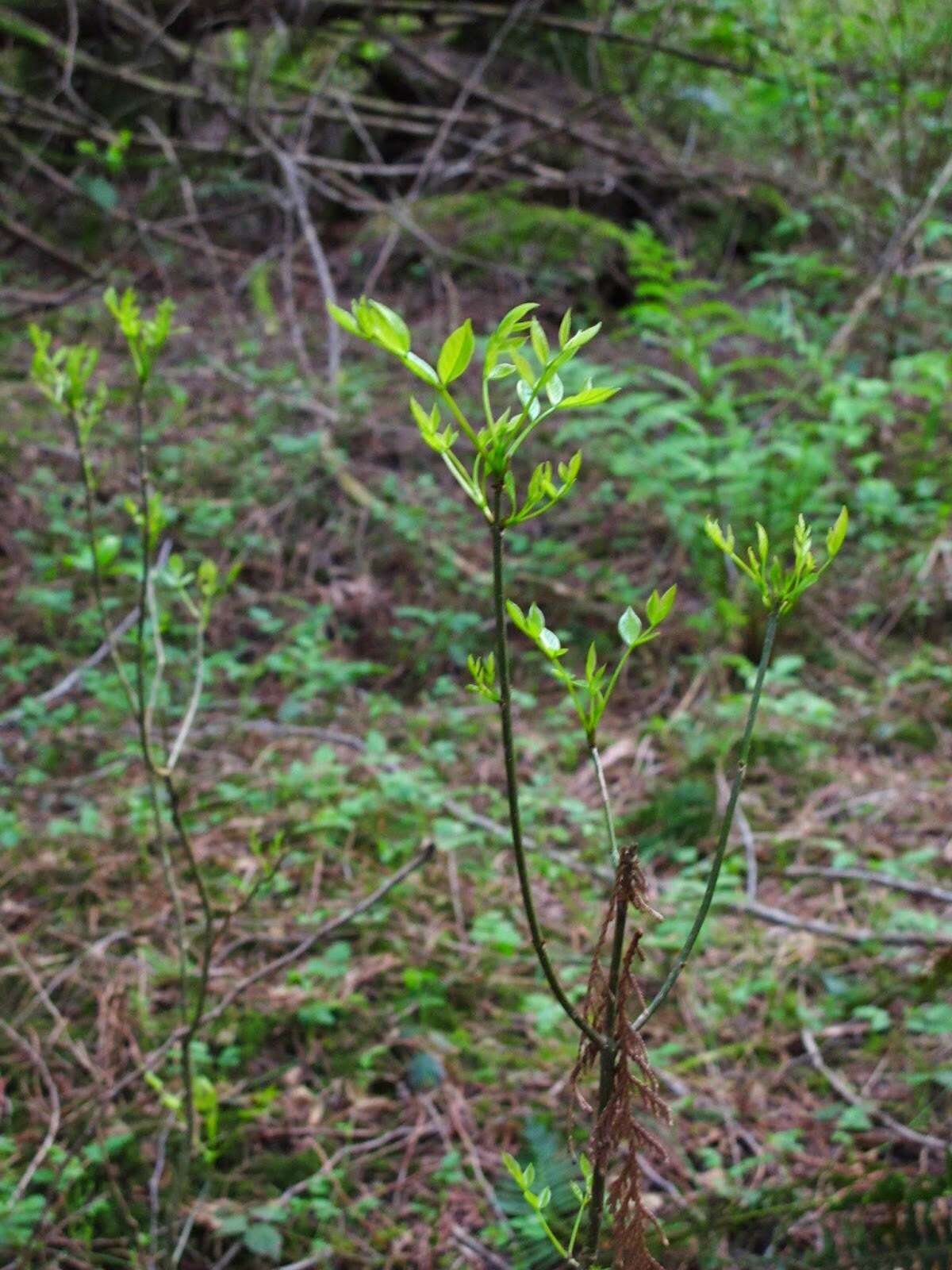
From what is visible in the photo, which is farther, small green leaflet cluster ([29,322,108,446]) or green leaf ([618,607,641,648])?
small green leaflet cluster ([29,322,108,446])

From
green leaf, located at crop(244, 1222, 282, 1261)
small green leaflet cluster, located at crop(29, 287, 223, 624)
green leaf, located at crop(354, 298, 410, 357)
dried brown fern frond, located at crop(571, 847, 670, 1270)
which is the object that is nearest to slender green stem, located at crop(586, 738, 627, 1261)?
dried brown fern frond, located at crop(571, 847, 670, 1270)

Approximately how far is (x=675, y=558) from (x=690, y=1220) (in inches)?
125

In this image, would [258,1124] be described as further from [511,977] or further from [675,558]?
[675,558]

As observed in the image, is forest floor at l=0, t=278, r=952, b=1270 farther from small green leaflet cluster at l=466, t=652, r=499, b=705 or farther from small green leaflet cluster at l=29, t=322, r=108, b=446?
small green leaflet cluster at l=29, t=322, r=108, b=446

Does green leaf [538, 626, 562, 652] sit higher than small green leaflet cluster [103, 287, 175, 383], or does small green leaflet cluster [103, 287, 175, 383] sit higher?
green leaf [538, 626, 562, 652]

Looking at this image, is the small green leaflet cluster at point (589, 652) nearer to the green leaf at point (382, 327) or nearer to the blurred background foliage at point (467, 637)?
the green leaf at point (382, 327)

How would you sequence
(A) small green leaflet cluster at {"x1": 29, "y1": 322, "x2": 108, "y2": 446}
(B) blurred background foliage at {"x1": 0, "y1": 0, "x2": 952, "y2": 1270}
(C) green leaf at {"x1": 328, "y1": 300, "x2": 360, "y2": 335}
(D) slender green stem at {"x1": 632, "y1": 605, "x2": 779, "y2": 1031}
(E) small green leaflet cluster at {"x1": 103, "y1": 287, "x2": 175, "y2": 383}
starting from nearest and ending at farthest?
1. (C) green leaf at {"x1": 328, "y1": 300, "x2": 360, "y2": 335}
2. (D) slender green stem at {"x1": 632, "y1": 605, "x2": 779, "y2": 1031}
3. (E) small green leaflet cluster at {"x1": 103, "y1": 287, "x2": 175, "y2": 383}
4. (A) small green leaflet cluster at {"x1": 29, "y1": 322, "x2": 108, "y2": 446}
5. (B) blurred background foliage at {"x1": 0, "y1": 0, "x2": 952, "y2": 1270}

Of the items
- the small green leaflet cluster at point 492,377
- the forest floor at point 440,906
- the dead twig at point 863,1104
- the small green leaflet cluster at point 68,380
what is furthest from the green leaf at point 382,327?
the dead twig at point 863,1104

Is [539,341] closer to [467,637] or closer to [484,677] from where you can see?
[484,677]

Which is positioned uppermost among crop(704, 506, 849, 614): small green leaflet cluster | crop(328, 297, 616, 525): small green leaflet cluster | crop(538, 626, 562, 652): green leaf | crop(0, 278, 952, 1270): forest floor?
crop(328, 297, 616, 525): small green leaflet cluster

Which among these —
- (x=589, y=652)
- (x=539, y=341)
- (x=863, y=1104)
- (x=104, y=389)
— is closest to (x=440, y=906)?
(x=863, y=1104)

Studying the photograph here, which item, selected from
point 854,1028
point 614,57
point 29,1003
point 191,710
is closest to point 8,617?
point 29,1003

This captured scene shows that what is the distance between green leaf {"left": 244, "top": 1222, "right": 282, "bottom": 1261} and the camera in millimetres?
1829

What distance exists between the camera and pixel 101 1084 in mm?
2156
